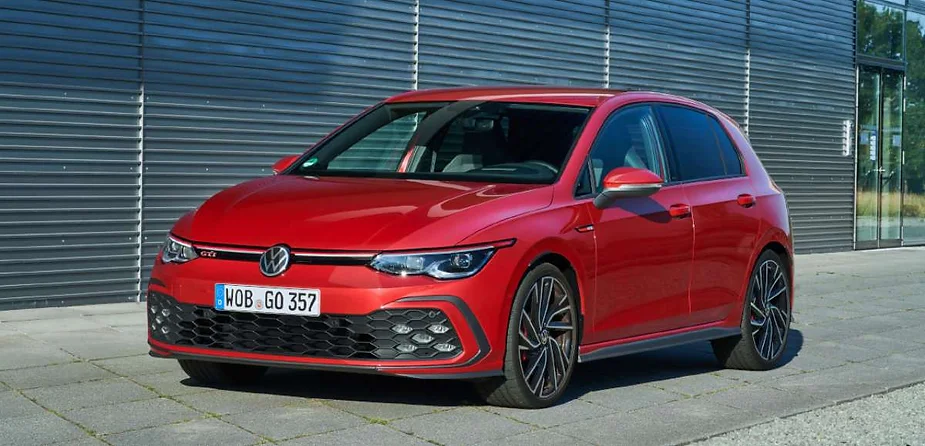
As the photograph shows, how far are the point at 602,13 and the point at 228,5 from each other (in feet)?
19.1

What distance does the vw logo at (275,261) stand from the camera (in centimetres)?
614

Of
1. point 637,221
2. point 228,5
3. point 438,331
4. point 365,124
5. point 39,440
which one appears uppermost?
point 228,5

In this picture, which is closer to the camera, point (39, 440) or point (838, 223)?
point (39, 440)

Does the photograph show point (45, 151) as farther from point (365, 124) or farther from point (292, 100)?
point (365, 124)

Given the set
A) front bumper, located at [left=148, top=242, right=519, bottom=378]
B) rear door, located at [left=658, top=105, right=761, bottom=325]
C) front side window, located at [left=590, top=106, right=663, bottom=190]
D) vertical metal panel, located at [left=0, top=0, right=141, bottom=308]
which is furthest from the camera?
vertical metal panel, located at [left=0, top=0, right=141, bottom=308]

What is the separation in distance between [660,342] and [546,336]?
1177 mm

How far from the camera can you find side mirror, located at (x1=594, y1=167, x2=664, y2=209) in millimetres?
7023

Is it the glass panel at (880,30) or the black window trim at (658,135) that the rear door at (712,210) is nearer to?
the black window trim at (658,135)

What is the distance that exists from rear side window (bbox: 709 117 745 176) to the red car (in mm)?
60

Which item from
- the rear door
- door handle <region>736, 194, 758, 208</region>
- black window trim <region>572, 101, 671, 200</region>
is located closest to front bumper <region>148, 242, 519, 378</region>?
black window trim <region>572, 101, 671, 200</region>

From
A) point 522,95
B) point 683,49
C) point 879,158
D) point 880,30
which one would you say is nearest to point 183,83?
point 522,95

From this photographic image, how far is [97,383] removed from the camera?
711 centimetres

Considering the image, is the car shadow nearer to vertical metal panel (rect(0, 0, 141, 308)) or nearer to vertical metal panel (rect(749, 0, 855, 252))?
vertical metal panel (rect(0, 0, 141, 308))

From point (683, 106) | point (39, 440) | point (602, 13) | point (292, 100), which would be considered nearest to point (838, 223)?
point (602, 13)
